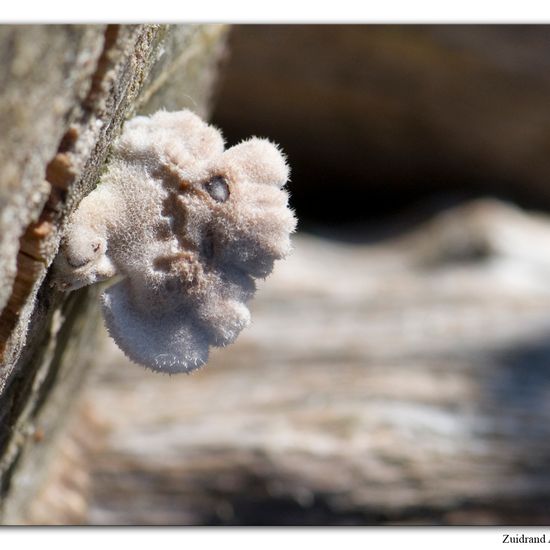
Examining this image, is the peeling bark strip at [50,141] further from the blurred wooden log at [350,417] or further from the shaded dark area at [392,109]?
the shaded dark area at [392,109]

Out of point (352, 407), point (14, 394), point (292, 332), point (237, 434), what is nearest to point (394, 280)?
point (292, 332)

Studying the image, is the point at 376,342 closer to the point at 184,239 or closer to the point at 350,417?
the point at 350,417

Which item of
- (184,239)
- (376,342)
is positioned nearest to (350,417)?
(376,342)

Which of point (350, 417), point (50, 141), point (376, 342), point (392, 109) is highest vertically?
point (392, 109)

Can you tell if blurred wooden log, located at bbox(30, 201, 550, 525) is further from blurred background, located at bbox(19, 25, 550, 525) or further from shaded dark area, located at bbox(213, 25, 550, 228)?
shaded dark area, located at bbox(213, 25, 550, 228)

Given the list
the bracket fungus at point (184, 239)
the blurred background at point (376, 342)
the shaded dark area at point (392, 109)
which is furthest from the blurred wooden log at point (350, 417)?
the bracket fungus at point (184, 239)

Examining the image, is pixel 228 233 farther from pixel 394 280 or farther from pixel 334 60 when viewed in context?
pixel 334 60

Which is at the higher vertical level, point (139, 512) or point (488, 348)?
point (488, 348)
